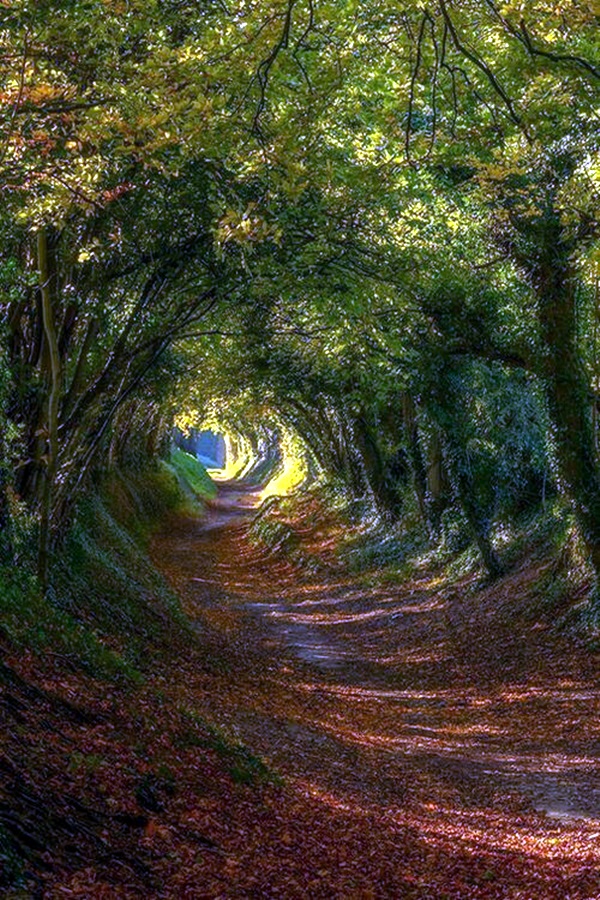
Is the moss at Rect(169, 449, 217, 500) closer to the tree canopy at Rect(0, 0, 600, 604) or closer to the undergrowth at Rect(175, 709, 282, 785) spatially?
the tree canopy at Rect(0, 0, 600, 604)

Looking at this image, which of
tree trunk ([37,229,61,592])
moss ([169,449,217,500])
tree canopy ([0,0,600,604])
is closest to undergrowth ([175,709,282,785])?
tree trunk ([37,229,61,592])

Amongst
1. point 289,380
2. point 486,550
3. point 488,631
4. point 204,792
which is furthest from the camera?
point 289,380

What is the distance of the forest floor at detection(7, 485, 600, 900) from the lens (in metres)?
6.35

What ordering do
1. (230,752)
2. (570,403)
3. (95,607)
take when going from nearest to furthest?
(230,752) → (95,607) → (570,403)

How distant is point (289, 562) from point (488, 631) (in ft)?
51.9

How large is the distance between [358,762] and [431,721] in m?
2.98

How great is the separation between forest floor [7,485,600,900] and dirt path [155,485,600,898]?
3 cm

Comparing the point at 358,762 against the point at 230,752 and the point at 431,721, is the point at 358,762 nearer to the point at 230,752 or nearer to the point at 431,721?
the point at 230,752

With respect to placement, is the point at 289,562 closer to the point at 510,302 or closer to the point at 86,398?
the point at 510,302

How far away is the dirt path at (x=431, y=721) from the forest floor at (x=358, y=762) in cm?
3

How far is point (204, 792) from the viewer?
298 inches

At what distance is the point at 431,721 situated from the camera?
1324 centimetres

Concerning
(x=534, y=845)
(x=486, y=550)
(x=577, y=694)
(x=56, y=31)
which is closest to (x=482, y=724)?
(x=577, y=694)

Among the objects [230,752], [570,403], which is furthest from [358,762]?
[570,403]
